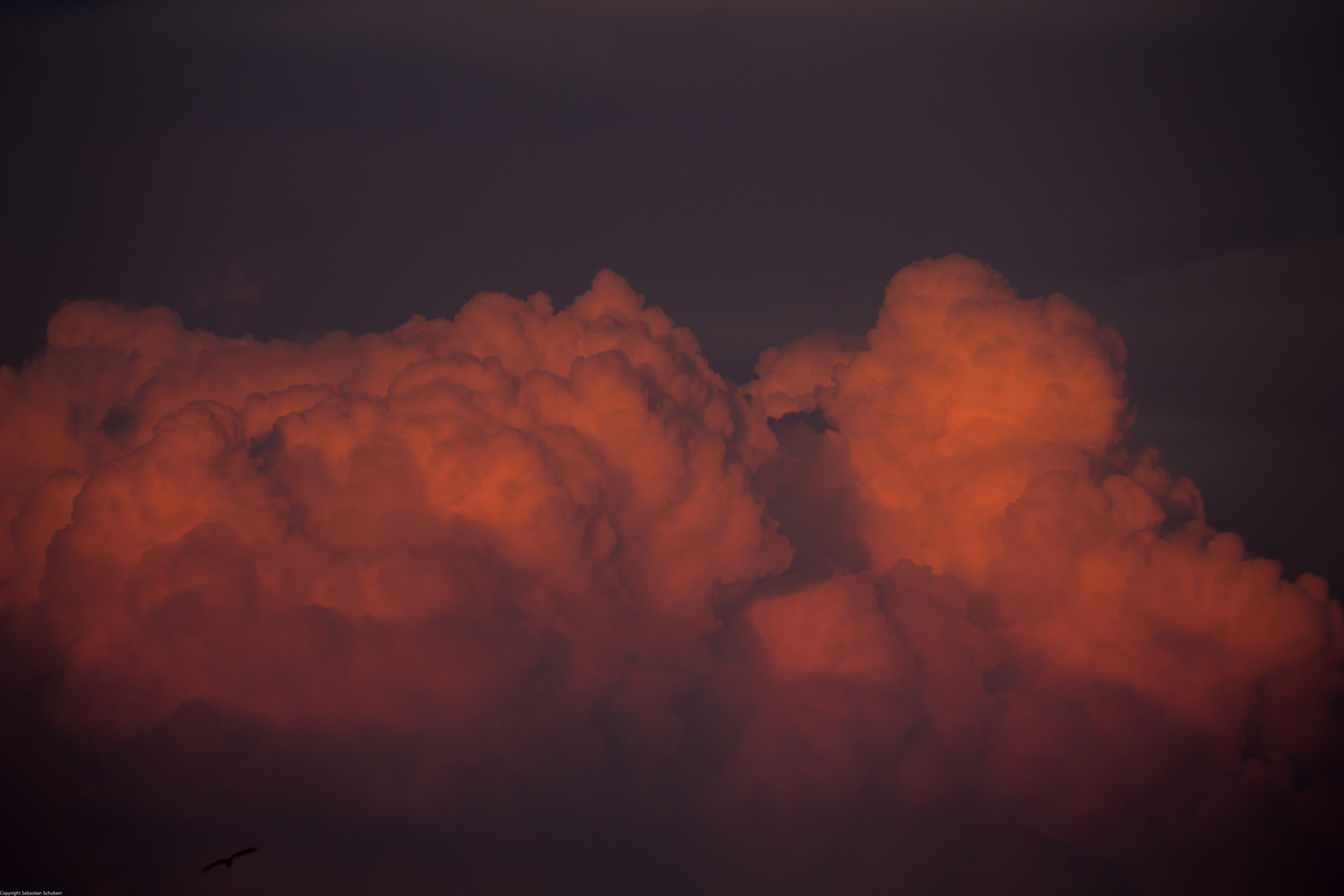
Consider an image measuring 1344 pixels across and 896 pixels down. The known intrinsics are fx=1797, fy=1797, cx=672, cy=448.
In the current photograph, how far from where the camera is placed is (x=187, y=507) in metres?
111

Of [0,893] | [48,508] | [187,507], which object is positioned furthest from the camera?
[0,893]

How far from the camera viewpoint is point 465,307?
12331cm

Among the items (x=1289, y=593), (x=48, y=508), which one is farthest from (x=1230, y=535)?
(x=48, y=508)

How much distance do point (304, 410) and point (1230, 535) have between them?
65.1m

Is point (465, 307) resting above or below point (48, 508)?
above

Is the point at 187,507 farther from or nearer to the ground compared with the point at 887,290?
nearer to the ground

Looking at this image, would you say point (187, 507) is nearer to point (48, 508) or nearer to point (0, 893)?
point (48, 508)

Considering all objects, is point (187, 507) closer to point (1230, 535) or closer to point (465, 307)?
point (465, 307)

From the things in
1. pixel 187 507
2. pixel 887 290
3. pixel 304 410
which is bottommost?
pixel 187 507

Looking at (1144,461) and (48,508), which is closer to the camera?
(48,508)

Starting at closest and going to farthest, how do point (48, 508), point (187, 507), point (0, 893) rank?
point (187, 507) < point (48, 508) < point (0, 893)

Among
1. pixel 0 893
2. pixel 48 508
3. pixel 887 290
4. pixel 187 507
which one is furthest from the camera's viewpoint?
pixel 0 893

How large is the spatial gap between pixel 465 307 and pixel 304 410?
13.8 metres

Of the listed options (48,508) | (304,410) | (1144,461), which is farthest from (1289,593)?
(48,508)
